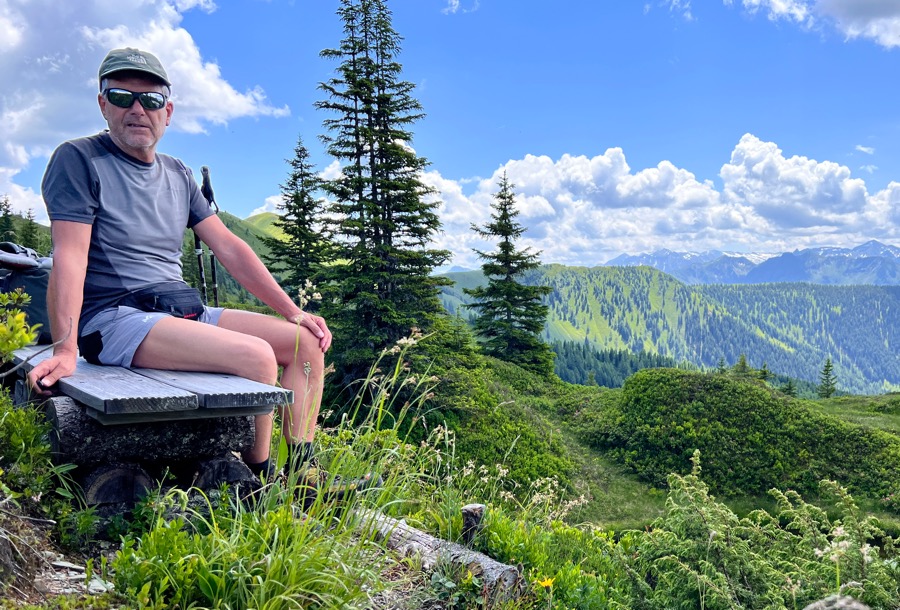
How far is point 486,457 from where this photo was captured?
15.5 m

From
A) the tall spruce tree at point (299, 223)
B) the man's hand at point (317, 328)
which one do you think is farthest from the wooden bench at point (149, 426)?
the tall spruce tree at point (299, 223)

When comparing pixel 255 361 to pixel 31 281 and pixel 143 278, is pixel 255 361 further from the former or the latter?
pixel 31 281

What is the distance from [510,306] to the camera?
3369 cm

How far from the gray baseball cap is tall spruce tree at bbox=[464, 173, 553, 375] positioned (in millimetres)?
28315

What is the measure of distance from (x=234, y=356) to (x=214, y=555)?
1152 millimetres

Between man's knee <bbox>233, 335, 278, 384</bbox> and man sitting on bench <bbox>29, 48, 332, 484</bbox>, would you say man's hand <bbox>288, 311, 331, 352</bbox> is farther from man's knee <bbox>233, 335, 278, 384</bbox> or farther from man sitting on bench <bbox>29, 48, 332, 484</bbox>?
man's knee <bbox>233, 335, 278, 384</bbox>

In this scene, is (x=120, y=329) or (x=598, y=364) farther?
(x=598, y=364)

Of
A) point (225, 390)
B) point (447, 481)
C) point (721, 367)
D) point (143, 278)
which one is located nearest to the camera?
point (225, 390)

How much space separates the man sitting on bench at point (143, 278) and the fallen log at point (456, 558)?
0.59 metres

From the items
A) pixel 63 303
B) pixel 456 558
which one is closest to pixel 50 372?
pixel 63 303

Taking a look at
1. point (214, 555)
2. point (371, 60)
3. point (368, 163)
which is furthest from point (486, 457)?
point (214, 555)

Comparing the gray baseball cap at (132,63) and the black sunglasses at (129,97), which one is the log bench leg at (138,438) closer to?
the black sunglasses at (129,97)

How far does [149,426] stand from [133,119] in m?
1.77

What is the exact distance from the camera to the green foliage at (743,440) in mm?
17766
